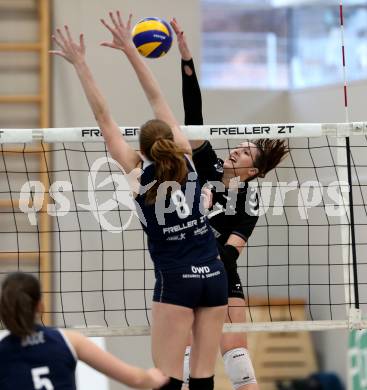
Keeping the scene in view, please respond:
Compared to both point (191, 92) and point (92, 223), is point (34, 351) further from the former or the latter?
point (92, 223)

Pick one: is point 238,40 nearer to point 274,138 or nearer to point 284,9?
point 284,9

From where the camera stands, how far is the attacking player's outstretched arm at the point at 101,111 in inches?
151

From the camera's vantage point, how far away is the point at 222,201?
4871 mm

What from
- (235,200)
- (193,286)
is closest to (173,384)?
(193,286)

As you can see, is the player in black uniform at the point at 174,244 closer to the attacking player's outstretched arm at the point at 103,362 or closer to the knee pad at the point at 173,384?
the knee pad at the point at 173,384

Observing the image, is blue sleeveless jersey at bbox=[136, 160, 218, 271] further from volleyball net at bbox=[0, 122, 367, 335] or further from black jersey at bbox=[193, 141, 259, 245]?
volleyball net at bbox=[0, 122, 367, 335]

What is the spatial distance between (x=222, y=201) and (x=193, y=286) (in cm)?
116

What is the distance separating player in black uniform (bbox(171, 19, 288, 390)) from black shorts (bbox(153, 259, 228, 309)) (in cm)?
86

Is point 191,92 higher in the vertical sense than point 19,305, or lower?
higher

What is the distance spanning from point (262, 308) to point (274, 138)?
13.7ft

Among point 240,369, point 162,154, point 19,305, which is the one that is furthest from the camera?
point 240,369

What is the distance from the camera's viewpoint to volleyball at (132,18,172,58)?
14.7ft

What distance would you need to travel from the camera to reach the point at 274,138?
496 centimetres

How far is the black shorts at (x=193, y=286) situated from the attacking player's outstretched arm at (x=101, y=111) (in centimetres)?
51
